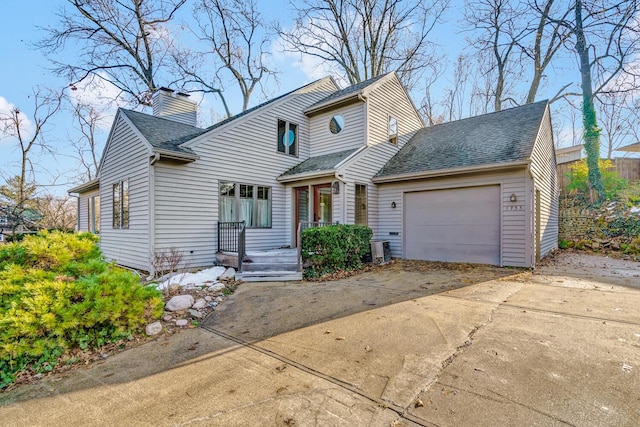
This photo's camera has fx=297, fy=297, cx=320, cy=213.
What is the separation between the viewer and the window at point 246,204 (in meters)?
8.76

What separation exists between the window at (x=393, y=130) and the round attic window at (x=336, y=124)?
1.89 meters

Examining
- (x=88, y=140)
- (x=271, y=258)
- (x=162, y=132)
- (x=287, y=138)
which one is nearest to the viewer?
(x=271, y=258)

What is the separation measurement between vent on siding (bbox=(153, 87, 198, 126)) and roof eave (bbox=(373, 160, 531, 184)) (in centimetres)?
747

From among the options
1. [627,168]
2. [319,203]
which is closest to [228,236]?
[319,203]

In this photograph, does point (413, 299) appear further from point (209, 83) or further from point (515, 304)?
point (209, 83)

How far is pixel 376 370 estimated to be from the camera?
8.97ft

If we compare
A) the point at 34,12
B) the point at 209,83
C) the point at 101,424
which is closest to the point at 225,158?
the point at 101,424

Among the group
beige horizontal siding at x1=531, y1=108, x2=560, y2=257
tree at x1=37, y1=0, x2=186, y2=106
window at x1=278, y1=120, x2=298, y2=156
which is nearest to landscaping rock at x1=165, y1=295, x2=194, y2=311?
window at x1=278, y1=120, x2=298, y2=156

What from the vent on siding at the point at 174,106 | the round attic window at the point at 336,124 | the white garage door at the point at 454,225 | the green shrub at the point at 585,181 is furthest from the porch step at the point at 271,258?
the green shrub at the point at 585,181

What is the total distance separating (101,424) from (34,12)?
56.7 feet

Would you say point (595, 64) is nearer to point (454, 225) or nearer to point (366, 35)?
point (454, 225)

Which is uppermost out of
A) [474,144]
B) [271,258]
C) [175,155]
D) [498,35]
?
[498,35]

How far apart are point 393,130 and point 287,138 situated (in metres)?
4.01

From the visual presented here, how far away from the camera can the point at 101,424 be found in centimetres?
213
